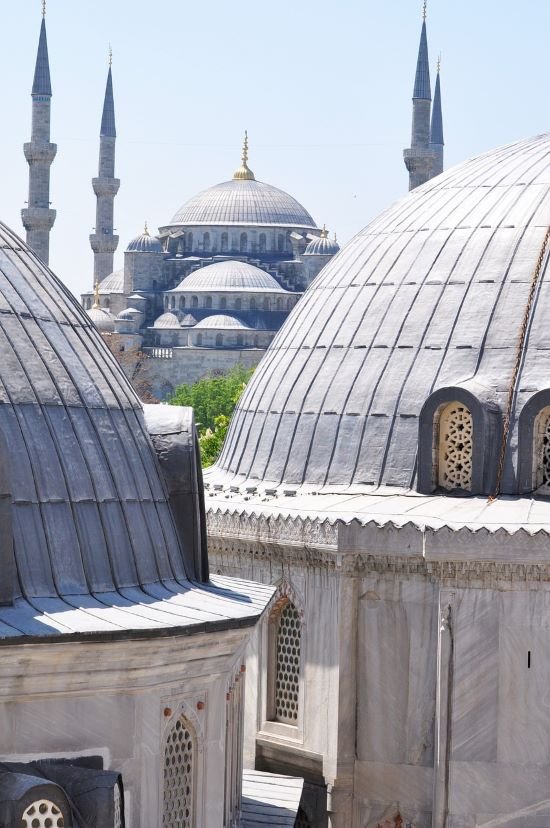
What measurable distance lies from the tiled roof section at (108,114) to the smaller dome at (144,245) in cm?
888

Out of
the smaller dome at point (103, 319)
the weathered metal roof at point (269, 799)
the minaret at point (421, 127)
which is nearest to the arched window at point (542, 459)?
the weathered metal roof at point (269, 799)

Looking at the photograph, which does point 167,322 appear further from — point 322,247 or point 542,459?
point 542,459

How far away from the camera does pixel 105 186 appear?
86.1 metres

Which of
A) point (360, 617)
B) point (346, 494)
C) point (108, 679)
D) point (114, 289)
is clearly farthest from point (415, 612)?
point (114, 289)

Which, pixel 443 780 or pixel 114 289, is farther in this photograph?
pixel 114 289

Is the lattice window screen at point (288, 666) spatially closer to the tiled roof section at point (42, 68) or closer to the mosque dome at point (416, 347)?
the mosque dome at point (416, 347)

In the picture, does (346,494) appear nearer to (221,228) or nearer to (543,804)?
(543,804)

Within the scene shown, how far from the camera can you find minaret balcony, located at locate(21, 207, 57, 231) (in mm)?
68438

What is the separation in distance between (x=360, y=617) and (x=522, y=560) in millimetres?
1466

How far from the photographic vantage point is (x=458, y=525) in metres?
12.5

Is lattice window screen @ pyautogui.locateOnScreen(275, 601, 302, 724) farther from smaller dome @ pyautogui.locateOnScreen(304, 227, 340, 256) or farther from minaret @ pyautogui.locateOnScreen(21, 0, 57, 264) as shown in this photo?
smaller dome @ pyautogui.locateOnScreen(304, 227, 340, 256)

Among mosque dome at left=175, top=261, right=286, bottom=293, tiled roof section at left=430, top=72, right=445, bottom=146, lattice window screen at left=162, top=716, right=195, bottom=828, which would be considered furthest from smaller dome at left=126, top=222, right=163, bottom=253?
lattice window screen at left=162, top=716, right=195, bottom=828

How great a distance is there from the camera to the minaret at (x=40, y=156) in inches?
2704

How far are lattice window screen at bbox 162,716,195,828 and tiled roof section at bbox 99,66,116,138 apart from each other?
7870cm
